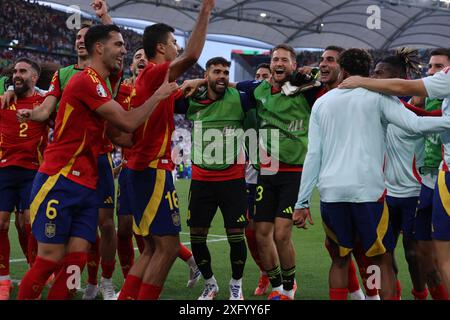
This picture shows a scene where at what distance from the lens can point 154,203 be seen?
5289 millimetres

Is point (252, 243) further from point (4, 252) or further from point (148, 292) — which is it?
point (148, 292)

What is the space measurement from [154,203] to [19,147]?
254 centimetres

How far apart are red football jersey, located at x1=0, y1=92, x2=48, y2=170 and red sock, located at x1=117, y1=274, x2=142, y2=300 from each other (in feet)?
7.95

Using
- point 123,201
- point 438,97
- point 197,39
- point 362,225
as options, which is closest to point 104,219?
point 123,201

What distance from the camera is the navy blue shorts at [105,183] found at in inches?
260

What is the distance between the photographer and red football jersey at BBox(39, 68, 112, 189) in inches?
187

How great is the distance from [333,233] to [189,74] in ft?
139

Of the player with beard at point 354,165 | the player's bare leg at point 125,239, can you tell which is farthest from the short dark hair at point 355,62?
the player's bare leg at point 125,239

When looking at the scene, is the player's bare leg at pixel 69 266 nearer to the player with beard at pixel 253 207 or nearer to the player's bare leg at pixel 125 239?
the player's bare leg at pixel 125 239

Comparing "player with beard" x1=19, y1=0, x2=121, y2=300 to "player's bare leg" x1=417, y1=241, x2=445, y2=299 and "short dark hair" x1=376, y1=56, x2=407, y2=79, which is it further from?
"player's bare leg" x1=417, y1=241, x2=445, y2=299

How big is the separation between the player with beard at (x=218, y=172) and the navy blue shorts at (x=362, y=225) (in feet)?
6.55

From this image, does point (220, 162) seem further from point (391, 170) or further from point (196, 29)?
point (196, 29)

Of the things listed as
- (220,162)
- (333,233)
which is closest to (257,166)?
(220,162)

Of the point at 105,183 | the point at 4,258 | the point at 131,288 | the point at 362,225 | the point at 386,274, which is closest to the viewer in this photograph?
the point at 362,225
